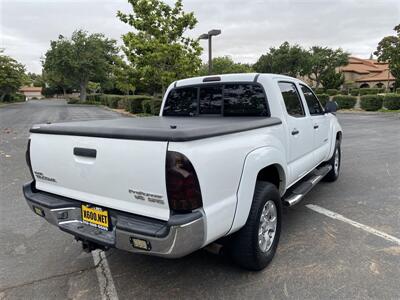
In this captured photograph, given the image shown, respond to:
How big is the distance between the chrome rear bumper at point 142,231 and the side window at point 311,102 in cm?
311

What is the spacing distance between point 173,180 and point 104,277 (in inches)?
58.7

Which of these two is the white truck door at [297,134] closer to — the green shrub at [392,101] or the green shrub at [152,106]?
the green shrub at [152,106]

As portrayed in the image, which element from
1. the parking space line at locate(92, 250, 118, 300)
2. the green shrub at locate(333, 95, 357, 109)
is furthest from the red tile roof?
the parking space line at locate(92, 250, 118, 300)

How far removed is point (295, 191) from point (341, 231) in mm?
697

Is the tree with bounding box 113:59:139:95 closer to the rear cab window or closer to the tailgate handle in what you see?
the rear cab window

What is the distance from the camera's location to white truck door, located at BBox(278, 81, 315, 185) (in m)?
3.82

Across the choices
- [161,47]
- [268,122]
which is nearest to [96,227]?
[268,122]

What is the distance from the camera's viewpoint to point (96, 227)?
2725 mm

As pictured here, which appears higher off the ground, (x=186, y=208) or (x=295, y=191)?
(x=186, y=208)

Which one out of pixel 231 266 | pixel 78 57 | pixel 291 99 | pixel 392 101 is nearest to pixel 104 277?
pixel 231 266

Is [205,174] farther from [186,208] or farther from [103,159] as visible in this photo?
[103,159]

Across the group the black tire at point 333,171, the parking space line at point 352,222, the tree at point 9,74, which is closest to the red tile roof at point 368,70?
→ the tree at point 9,74

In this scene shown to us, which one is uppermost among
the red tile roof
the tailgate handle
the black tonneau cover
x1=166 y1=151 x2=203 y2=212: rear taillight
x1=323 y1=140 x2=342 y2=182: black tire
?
the red tile roof

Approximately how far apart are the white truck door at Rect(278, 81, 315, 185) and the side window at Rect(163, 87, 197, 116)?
44.8 inches
